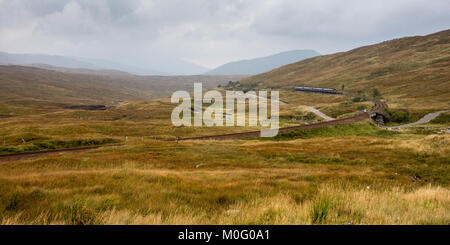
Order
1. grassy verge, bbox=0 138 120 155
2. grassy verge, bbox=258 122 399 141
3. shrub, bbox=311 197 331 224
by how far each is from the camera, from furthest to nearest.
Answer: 1. grassy verge, bbox=258 122 399 141
2. grassy verge, bbox=0 138 120 155
3. shrub, bbox=311 197 331 224

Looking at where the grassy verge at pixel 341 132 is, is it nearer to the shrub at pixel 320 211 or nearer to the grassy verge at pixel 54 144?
the grassy verge at pixel 54 144

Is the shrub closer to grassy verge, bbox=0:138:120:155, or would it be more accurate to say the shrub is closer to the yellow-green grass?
the yellow-green grass

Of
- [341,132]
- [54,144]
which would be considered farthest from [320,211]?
[341,132]

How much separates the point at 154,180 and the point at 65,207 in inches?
166

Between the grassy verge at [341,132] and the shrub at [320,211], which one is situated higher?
the shrub at [320,211]

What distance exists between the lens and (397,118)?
75.0 m

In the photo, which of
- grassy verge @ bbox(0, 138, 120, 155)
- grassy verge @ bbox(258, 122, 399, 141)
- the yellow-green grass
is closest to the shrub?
the yellow-green grass

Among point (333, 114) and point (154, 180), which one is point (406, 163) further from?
point (333, 114)

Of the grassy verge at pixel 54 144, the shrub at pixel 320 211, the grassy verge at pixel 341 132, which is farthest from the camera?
the grassy verge at pixel 341 132

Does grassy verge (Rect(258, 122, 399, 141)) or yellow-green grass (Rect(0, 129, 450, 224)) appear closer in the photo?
yellow-green grass (Rect(0, 129, 450, 224))

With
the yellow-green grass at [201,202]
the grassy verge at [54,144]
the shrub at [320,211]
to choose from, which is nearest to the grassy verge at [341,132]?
the grassy verge at [54,144]

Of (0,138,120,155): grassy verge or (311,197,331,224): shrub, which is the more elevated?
(311,197,331,224): shrub

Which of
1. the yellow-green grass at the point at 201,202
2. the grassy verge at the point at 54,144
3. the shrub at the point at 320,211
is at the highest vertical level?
the shrub at the point at 320,211
